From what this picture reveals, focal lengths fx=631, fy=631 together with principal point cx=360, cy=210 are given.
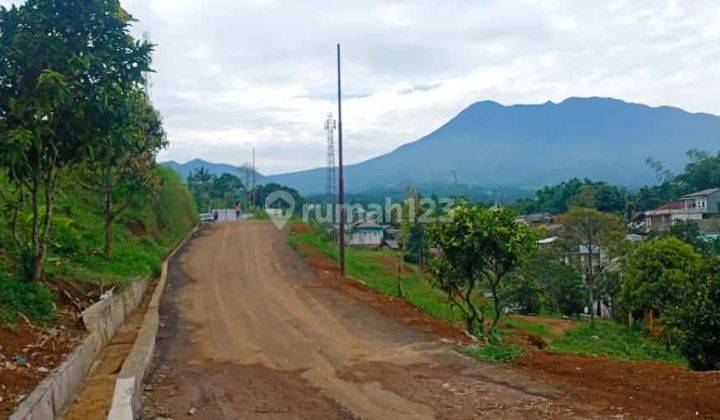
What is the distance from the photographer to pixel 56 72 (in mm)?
8578

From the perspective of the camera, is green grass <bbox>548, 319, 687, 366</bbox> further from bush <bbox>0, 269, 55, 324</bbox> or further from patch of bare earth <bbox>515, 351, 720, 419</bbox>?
bush <bbox>0, 269, 55, 324</bbox>

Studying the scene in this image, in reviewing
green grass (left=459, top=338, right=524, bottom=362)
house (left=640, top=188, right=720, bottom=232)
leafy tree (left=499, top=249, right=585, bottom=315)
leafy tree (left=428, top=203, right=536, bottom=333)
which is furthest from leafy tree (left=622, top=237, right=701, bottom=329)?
house (left=640, top=188, right=720, bottom=232)

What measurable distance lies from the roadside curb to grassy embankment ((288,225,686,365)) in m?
6.26

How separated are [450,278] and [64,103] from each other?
677cm

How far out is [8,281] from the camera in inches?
335

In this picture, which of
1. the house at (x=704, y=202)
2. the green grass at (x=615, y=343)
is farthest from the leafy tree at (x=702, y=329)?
the house at (x=704, y=202)

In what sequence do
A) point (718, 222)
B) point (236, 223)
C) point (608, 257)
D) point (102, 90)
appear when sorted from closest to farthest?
point (102, 90) → point (608, 257) → point (236, 223) → point (718, 222)

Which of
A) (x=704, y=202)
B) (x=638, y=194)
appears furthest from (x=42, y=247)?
(x=638, y=194)

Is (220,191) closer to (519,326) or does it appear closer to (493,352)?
(519,326)

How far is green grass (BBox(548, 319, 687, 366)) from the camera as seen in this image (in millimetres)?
20755

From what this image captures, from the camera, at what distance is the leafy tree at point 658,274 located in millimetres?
23703

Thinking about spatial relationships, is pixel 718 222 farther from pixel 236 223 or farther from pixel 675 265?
pixel 236 223

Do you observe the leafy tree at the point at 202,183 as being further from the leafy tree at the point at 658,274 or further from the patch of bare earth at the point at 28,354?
the patch of bare earth at the point at 28,354

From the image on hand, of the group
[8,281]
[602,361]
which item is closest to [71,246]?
[8,281]
